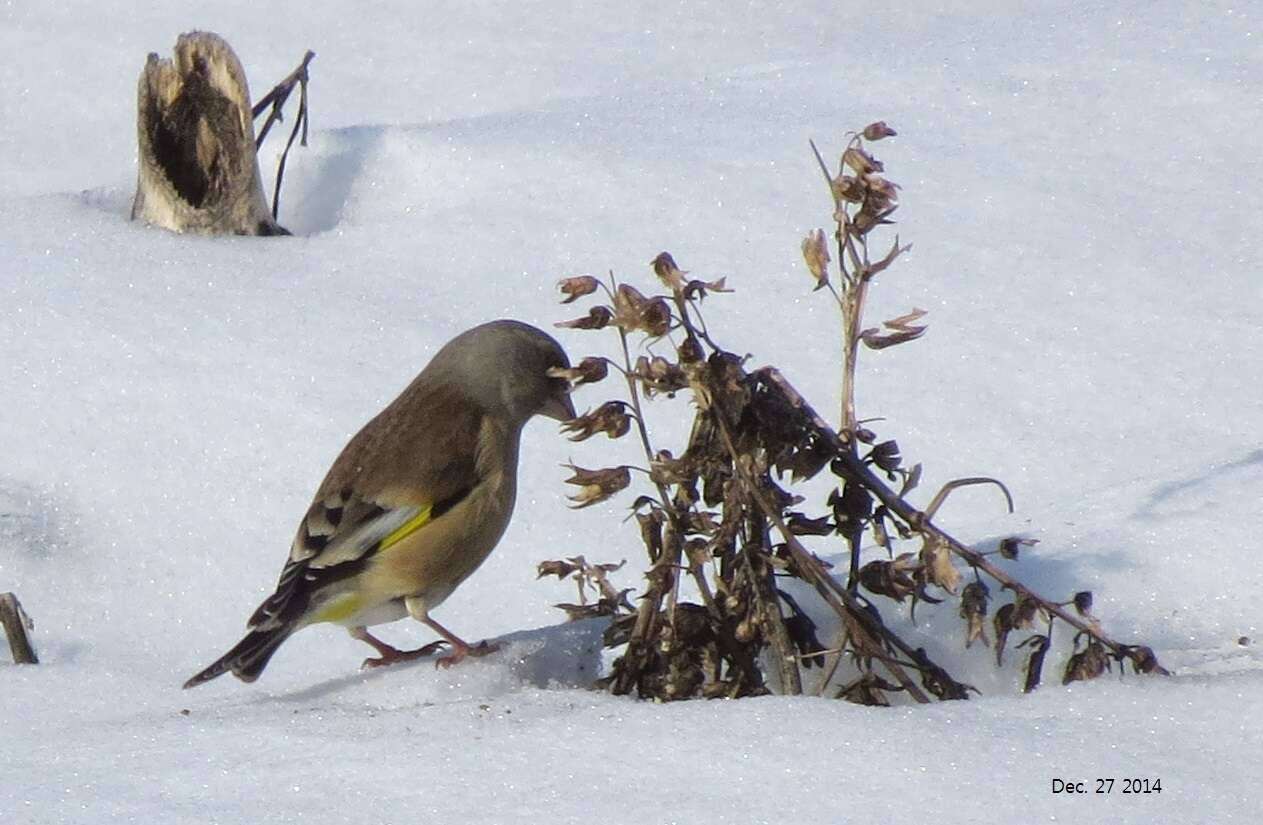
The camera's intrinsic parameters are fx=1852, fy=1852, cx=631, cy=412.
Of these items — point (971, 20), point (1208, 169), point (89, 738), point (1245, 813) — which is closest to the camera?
point (1245, 813)

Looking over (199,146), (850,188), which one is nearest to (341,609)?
(850,188)

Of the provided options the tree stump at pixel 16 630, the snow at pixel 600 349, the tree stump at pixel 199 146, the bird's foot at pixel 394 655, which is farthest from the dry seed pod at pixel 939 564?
the tree stump at pixel 199 146

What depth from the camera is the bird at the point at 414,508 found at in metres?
3.63

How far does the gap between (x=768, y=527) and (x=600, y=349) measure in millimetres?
1900

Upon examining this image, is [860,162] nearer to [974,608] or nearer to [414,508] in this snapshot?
[974,608]

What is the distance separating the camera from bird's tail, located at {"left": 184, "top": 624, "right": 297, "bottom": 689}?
3330mm

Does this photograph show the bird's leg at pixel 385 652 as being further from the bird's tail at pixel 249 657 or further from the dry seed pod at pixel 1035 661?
the dry seed pod at pixel 1035 661

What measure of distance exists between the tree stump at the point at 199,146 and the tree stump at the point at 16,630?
7.08 feet

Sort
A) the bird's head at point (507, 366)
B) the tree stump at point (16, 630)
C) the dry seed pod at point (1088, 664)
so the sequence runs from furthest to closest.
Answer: the bird's head at point (507, 366)
the tree stump at point (16, 630)
the dry seed pod at point (1088, 664)

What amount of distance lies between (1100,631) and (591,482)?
35.8 inches

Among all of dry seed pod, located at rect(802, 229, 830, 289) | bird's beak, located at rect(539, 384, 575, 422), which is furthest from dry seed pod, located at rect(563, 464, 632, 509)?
bird's beak, located at rect(539, 384, 575, 422)

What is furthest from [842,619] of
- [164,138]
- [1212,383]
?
[164,138]

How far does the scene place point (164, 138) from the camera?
5949 millimetres

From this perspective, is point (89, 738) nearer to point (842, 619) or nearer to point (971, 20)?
point (842, 619)
